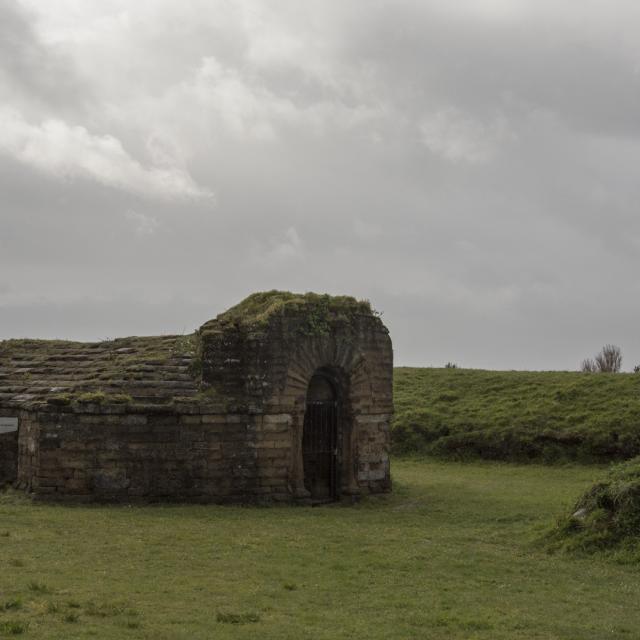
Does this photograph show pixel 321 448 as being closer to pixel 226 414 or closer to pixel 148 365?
pixel 226 414

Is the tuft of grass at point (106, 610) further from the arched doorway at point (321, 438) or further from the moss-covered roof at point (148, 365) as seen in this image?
the arched doorway at point (321, 438)

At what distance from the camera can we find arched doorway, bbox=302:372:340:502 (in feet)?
64.1

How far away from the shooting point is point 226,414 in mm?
17875

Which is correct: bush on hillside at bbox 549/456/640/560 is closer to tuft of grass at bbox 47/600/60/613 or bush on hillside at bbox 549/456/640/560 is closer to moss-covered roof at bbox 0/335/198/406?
tuft of grass at bbox 47/600/60/613

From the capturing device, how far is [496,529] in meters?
15.7

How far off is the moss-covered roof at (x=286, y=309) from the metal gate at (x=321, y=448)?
77.9 inches

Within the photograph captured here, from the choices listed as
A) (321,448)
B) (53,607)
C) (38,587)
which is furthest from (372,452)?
(53,607)

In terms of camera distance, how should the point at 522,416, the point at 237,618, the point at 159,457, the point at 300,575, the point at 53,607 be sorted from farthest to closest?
the point at 522,416 → the point at 159,457 → the point at 300,575 → the point at 53,607 → the point at 237,618

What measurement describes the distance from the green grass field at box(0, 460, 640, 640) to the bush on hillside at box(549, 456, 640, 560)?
16.6 inches

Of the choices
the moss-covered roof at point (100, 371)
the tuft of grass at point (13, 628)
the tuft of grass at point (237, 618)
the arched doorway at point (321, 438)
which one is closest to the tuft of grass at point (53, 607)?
the tuft of grass at point (13, 628)

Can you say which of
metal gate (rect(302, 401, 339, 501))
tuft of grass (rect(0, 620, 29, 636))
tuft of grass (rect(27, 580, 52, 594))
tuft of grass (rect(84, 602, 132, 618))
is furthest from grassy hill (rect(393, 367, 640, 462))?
tuft of grass (rect(0, 620, 29, 636))

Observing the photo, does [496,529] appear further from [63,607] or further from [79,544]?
[63,607]

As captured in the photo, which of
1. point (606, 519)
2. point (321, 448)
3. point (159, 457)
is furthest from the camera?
point (321, 448)

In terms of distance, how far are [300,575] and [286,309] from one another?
7.77 meters
